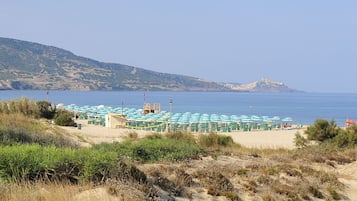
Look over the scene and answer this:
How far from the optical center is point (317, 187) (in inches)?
524

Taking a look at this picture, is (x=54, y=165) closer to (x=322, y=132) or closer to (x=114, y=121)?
(x=322, y=132)

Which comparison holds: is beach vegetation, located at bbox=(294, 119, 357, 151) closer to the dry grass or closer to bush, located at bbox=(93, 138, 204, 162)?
bush, located at bbox=(93, 138, 204, 162)

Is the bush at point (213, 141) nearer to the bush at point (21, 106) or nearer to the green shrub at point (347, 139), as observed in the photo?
the green shrub at point (347, 139)

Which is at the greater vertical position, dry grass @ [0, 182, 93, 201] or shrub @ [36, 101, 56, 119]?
dry grass @ [0, 182, 93, 201]

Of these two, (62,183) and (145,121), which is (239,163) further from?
(145,121)

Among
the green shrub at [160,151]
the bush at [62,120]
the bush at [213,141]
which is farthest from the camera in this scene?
the bush at [62,120]

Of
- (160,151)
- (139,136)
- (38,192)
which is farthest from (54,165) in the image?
(139,136)

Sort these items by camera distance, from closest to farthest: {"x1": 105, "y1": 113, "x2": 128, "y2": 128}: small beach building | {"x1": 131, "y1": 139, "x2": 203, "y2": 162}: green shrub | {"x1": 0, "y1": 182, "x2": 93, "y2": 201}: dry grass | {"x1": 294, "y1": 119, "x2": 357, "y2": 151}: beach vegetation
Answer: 1. {"x1": 0, "y1": 182, "x2": 93, "y2": 201}: dry grass
2. {"x1": 131, "y1": 139, "x2": 203, "y2": 162}: green shrub
3. {"x1": 294, "y1": 119, "x2": 357, "y2": 151}: beach vegetation
4. {"x1": 105, "y1": 113, "x2": 128, "y2": 128}: small beach building

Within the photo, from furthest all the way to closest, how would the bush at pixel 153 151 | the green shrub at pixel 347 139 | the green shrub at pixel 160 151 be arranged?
the green shrub at pixel 347 139 < the green shrub at pixel 160 151 < the bush at pixel 153 151

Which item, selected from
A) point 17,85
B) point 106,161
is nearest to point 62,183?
point 106,161

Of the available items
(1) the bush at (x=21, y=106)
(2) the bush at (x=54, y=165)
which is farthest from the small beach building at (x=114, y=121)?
(2) the bush at (x=54, y=165)

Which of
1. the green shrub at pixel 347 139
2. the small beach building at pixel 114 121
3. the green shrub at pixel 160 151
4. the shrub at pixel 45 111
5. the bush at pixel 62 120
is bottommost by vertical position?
the small beach building at pixel 114 121

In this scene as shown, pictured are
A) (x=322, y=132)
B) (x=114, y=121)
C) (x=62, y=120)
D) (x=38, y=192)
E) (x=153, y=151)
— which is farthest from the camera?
(x=114, y=121)

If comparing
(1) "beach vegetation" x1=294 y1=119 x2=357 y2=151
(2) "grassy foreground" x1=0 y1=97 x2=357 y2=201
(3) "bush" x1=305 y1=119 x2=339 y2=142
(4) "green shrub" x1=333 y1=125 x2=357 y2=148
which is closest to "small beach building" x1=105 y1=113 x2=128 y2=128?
(1) "beach vegetation" x1=294 y1=119 x2=357 y2=151
